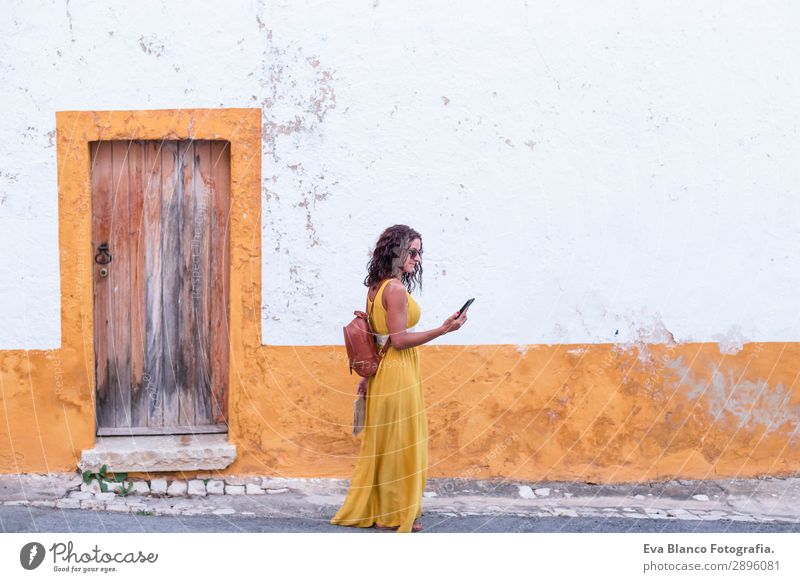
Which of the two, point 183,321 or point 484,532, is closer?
point 484,532

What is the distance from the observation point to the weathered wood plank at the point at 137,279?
662 centimetres

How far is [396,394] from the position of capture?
18.0ft

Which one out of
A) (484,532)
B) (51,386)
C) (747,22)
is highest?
(747,22)

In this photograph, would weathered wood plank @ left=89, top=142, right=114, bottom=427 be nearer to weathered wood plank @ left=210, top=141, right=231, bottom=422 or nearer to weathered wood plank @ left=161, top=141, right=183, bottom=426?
weathered wood plank @ left=161, top=141, right=183, bottom=426

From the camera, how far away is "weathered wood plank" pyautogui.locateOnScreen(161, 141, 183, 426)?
6641 mm

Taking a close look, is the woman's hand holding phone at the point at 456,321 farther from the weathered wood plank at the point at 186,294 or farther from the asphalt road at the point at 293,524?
the weathered wood plank at the point at 186,294

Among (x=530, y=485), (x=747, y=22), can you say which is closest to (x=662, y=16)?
(x=747, y=22)

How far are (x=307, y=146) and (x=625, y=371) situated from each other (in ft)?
7.98

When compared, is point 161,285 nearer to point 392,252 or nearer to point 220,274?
point 220,274

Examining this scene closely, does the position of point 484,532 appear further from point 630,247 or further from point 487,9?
point 487,9

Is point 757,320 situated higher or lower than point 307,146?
lower

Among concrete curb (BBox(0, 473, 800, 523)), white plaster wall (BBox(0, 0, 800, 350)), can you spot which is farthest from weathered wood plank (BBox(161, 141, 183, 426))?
concrete curb (BBox(0, 473, 800, 523))

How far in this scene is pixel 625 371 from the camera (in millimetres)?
6719
